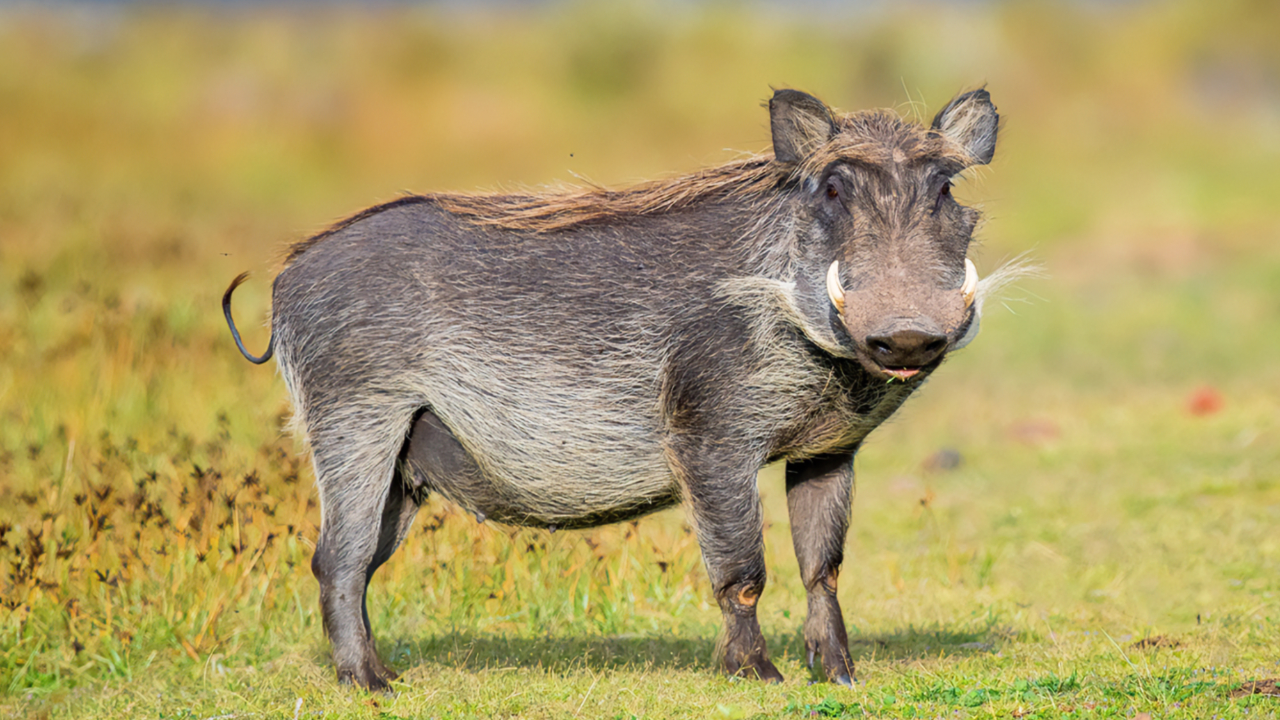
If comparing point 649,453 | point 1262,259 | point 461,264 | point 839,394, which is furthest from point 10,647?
point 1262,259

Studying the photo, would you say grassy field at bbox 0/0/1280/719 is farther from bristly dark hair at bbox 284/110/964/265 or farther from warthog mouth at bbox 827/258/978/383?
warthog mouth at bbox 827/258/978/383

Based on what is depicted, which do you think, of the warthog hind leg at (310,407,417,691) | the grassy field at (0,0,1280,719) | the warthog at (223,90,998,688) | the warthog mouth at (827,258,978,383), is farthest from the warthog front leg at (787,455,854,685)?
the warthog hind leg at (310,407,417,691)

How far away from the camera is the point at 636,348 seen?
4.39 m

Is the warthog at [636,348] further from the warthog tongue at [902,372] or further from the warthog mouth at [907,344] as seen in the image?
the warthog tongue at [902,372]

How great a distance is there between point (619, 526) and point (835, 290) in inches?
111

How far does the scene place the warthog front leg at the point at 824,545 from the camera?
449 cm

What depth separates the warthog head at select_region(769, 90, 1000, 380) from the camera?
3.85 m

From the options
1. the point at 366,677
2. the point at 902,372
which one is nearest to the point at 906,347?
the point at 902,372

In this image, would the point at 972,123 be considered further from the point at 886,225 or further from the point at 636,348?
the point at 636,348

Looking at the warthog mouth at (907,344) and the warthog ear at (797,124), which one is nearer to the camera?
the warthog mouth at (907,344)

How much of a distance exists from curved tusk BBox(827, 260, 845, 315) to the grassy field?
0.89 m

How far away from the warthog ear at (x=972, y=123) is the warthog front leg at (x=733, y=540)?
4.30 ft

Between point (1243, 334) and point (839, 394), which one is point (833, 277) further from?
point (1243, 334)

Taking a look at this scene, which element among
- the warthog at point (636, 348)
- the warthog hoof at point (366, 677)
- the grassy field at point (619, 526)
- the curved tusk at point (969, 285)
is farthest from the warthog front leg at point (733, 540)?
the warthog hoof at point (366, 677)
